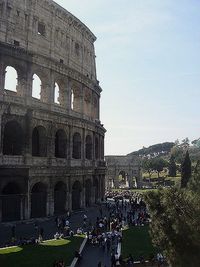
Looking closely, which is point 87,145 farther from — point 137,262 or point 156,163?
point 156,163

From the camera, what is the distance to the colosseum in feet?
94.3

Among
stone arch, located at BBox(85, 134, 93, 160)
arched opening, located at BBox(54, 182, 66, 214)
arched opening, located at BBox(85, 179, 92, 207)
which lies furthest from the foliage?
stone arch, located at BBox(85, 134, 93, 160)

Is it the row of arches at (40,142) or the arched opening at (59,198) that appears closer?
the row of arches at (40,142)

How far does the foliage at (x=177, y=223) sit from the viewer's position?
13.3m

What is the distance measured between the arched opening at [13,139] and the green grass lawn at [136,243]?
9.73 meters

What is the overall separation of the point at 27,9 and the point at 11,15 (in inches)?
72.3

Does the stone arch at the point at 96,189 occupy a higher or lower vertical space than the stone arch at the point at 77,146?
lower

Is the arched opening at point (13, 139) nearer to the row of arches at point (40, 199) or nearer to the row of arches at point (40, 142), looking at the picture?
the row of arches at point (40, 142)

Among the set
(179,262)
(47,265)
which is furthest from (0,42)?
(179,262)

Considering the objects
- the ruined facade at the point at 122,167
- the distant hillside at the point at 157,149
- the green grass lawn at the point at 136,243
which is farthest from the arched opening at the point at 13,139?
the distant hillside at the point at 157,149

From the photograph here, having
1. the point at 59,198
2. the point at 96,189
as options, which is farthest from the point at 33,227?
the point at 96,189

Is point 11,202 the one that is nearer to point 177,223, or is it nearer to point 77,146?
point 77,146

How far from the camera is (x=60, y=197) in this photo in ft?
110

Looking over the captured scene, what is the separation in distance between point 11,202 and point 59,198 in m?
5.64
